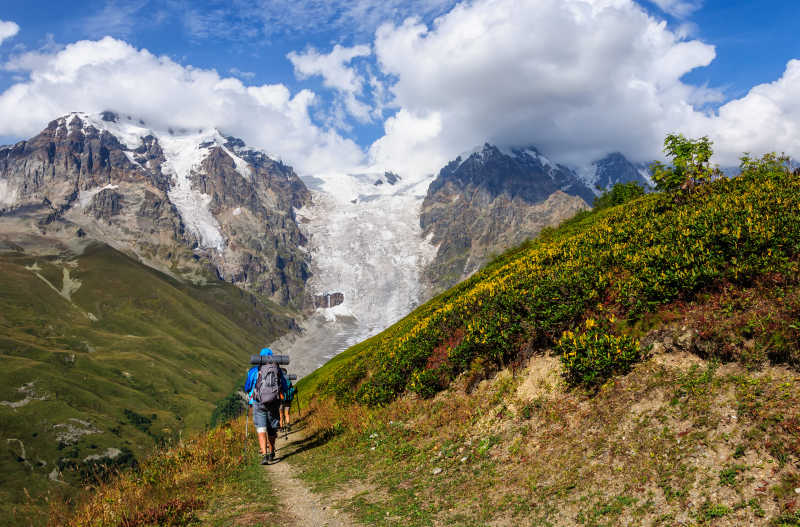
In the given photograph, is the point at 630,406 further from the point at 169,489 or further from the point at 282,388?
the point at 169,489

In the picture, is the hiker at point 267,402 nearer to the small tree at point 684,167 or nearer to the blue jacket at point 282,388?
the blue jacket at point 282,388

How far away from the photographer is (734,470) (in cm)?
699

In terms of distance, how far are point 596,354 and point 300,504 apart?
845cm

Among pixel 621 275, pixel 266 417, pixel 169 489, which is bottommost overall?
pixel 169 489

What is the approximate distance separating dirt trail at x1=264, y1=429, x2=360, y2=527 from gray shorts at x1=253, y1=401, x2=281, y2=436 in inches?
55.5

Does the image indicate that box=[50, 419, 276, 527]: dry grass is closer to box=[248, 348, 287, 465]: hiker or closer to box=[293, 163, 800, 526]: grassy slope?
box=[248, 348, 287, 465]: hiker

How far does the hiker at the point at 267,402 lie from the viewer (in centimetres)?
1545

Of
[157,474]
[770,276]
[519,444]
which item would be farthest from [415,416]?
[770,276]

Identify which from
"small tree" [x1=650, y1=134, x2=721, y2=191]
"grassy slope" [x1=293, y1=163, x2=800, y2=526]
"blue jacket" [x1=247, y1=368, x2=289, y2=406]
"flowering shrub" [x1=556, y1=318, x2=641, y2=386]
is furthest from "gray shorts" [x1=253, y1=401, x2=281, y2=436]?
"small tree" [x1=650, y1=134, x2=721, y2=191]

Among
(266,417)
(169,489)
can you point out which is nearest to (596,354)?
(266,417)

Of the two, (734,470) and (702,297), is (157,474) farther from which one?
(702,297)

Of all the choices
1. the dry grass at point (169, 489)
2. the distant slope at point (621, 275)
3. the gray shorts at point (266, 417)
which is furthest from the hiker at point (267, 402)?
the distant slope at point (621, 275)

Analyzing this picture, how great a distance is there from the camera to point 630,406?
384 inches

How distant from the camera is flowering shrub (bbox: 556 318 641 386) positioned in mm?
10648
